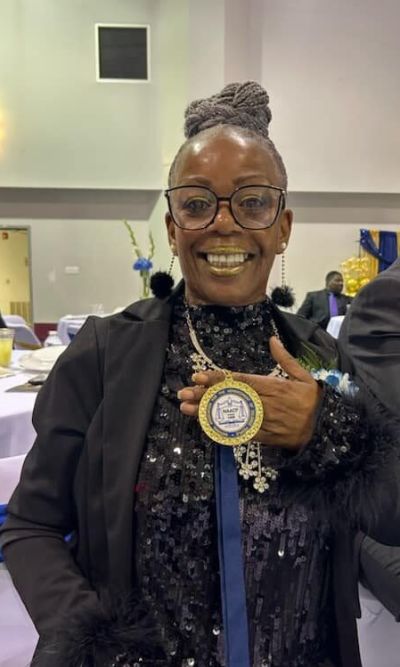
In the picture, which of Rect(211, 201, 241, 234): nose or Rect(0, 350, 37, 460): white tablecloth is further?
Rect(0, 350, 37, 460): white tablecloth

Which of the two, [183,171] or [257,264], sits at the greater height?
[183,171]

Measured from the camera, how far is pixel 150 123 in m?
8.30

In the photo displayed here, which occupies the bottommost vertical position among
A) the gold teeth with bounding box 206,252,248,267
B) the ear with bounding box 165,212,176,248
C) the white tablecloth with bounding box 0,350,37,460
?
the white tablecloth with bounding box 0,350,37,460

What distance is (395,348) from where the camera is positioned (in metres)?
1.10

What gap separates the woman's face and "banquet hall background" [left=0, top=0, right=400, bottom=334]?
275 inches

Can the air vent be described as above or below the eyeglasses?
above

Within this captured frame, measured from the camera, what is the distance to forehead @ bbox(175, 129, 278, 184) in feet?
2.56

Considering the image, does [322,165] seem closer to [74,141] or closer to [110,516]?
[74,141]

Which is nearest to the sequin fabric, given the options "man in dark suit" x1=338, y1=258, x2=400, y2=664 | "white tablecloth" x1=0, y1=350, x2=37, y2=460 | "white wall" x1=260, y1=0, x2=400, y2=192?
"man in dark suit" x1=338, y1=258, x2=400, y2=664

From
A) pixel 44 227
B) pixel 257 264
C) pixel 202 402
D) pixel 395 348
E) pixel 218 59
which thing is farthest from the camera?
pixel 44 227

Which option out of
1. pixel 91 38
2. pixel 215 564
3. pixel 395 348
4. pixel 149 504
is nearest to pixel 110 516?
pixel 149 504

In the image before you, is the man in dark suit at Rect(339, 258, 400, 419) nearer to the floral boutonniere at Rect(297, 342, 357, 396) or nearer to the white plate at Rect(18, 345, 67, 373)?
the floral boutonniere at Rect(297, 342, 357, 396)

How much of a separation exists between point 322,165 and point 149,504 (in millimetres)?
8289

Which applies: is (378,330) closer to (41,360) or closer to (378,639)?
(378,639)
